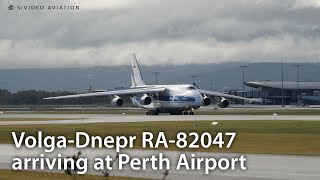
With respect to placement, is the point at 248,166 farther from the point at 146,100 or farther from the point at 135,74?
the point at 135,74

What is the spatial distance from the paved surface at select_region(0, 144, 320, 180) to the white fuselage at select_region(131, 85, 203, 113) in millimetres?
70844

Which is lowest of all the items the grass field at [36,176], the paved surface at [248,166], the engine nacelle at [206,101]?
the engine nacelle at [206,101]

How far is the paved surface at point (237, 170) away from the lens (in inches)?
1211

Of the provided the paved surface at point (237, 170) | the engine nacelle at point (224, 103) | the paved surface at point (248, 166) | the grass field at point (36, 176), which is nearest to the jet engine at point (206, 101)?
the engine nacelle at point (224, 103)

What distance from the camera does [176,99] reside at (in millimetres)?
117125

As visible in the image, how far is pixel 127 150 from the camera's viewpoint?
140 ft

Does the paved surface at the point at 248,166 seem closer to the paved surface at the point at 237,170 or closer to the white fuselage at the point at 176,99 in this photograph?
the paved surface at the point at 237,170

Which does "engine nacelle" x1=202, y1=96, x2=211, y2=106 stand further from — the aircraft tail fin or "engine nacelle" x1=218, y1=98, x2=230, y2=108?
the aircraft tail fin

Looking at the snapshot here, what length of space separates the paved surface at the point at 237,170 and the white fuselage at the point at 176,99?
232 ft

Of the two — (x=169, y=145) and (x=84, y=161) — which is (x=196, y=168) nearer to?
(x=84, y=161)

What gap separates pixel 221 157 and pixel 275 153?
175 inches

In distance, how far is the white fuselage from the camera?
115 m

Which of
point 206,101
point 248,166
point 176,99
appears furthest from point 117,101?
point 248,166

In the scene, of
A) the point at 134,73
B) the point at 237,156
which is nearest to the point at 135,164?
the point at 237,156
